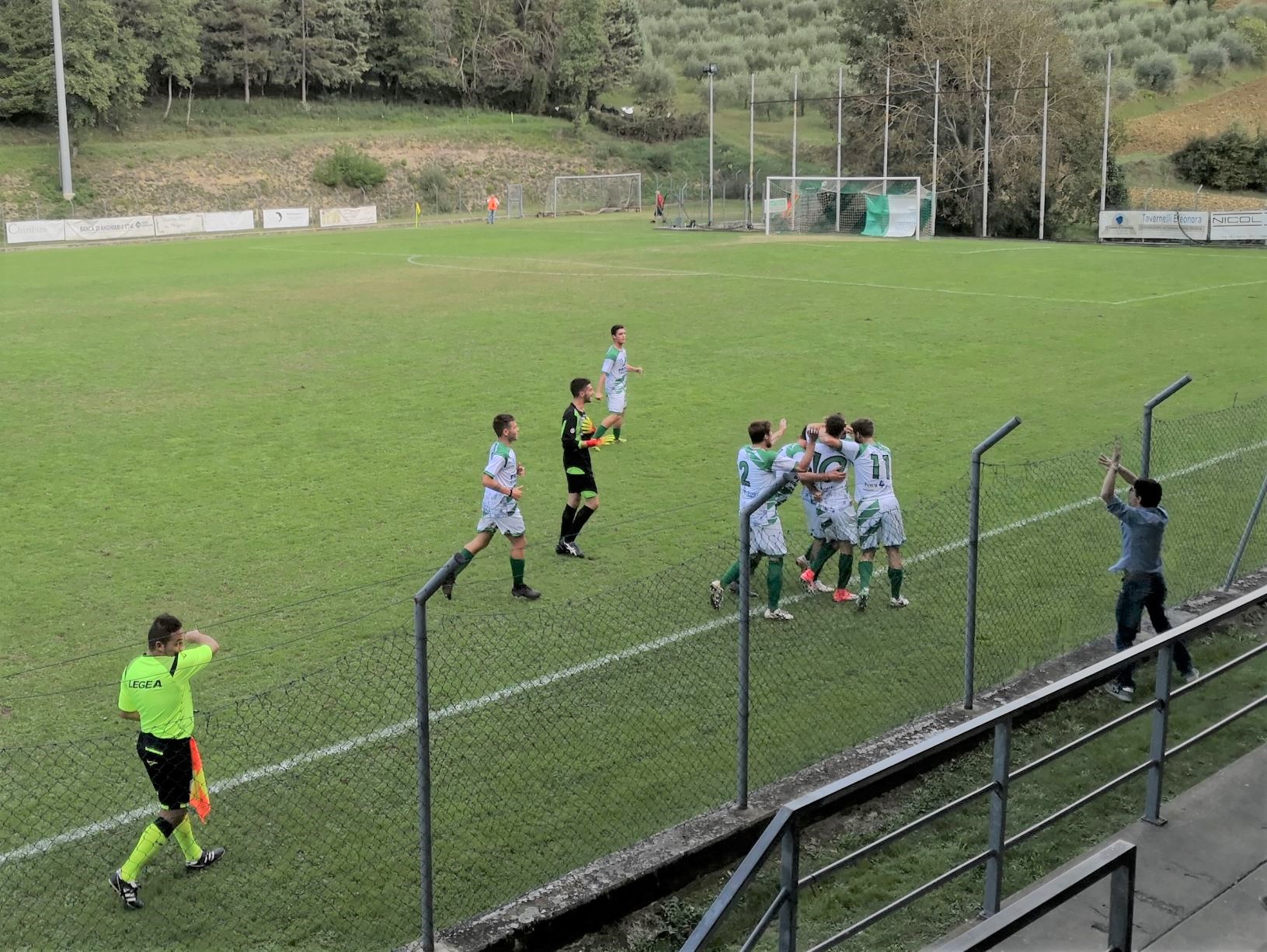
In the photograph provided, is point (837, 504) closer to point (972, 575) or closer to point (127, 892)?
point (972, 575)

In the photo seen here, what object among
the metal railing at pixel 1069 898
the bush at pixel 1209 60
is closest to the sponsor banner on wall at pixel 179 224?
the metal railing at pixel 1069 898

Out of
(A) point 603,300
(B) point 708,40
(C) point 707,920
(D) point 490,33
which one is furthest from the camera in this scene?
(B) point 708,40

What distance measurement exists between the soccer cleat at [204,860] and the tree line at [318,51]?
76.1 meters

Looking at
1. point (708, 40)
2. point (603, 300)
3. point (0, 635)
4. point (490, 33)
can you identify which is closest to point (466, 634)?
point (0, 635)

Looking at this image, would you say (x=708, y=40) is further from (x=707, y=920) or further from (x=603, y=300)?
(x=707, y=920)

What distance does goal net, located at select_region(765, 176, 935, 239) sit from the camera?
51.3 metres

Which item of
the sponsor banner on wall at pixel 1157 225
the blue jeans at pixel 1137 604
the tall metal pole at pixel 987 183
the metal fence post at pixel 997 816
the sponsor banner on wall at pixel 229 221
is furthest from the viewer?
the sponsor banner on wall at pixel 229 221

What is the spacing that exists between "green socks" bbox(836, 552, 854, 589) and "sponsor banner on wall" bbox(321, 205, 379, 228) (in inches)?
2306

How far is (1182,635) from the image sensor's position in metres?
6.15

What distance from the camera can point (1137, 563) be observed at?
930 centimetres

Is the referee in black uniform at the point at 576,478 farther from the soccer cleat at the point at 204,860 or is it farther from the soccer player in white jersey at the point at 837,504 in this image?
the soccer cleat at the point at 204,860

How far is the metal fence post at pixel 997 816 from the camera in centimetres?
586

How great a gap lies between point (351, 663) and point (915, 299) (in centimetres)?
2270

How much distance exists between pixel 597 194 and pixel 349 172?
14722 millimetres
